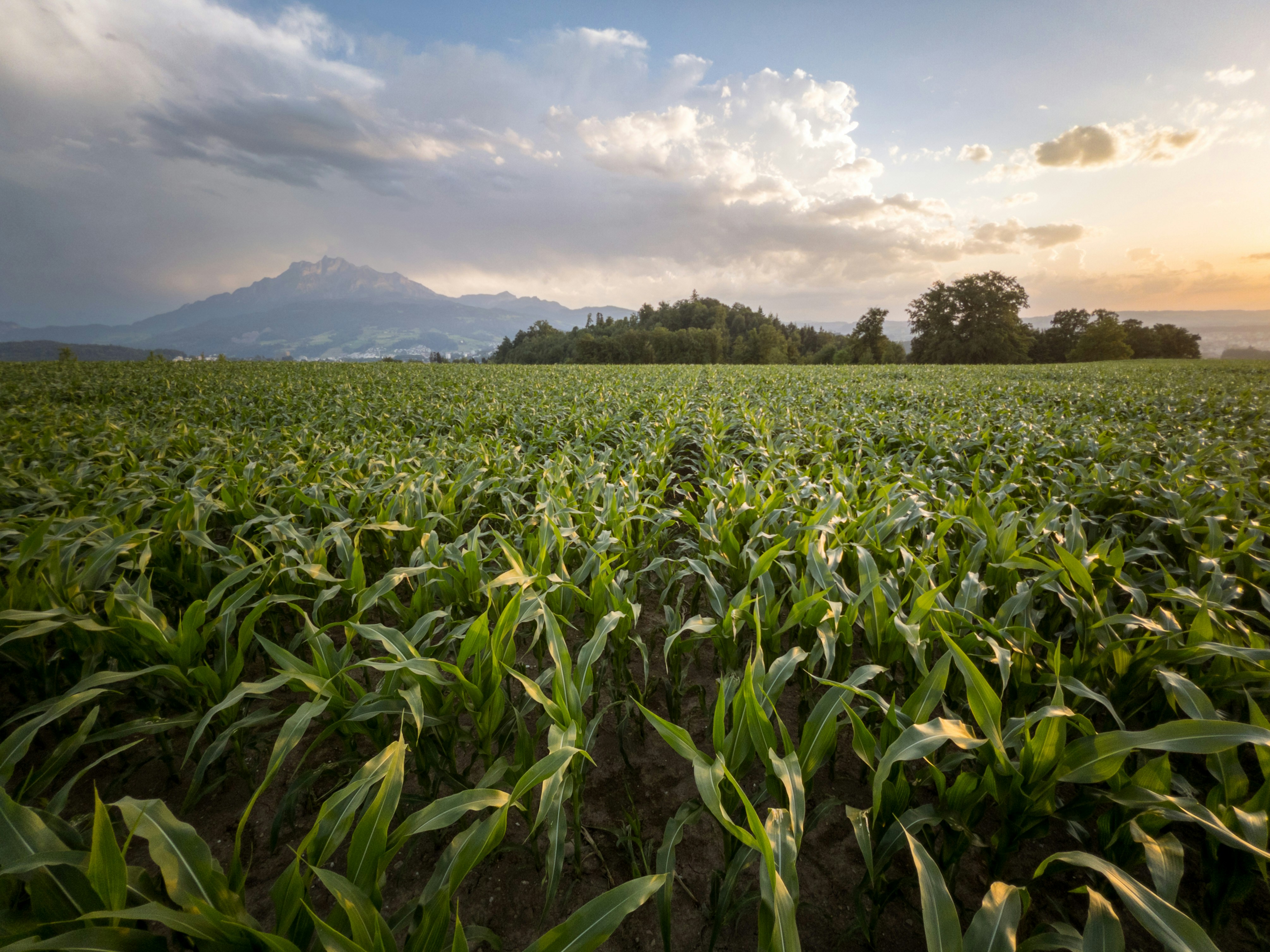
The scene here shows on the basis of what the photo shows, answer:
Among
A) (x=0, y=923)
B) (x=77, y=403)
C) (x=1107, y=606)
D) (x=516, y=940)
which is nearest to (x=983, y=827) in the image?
(x=1107, y=606)

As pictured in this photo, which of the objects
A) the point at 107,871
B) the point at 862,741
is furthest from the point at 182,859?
the point at 862,741

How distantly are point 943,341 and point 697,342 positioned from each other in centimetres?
2758

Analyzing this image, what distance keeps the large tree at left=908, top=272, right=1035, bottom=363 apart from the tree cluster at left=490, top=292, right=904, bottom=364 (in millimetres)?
5135

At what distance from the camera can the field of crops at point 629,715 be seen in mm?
1056

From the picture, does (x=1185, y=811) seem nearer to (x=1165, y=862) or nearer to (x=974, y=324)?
(x=1165, y=862)

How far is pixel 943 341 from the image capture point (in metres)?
53.2

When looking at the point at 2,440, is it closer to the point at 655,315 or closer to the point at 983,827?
the point at 983,827

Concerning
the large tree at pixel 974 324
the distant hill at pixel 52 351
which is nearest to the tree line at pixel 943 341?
the large tree at pixel 974 324

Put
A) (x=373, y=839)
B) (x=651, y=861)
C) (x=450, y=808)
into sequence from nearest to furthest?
1. (x=373, y=839)
2. (x=450, y=808)
3. (x=651, y=861)

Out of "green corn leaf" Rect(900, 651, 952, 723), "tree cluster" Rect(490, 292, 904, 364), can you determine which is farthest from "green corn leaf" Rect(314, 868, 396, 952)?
"tree cluster" Rect(490, 292, 904, 364)

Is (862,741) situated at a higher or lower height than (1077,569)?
lower

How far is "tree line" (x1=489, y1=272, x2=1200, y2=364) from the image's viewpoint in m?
52.1

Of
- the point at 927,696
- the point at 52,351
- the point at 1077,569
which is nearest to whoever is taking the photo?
the point at 927,696

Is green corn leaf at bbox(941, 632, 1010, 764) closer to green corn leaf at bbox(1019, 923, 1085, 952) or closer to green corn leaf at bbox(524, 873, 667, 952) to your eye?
green corn leaf at bbox(1019, 923, 1085, 952)
